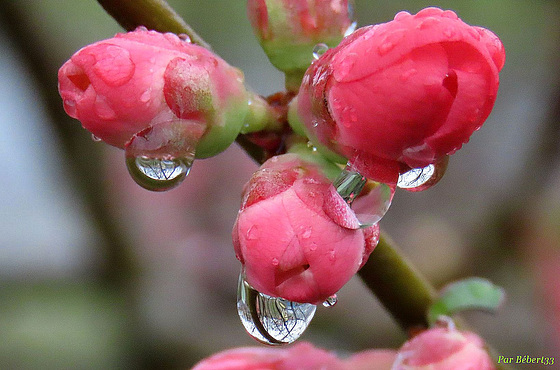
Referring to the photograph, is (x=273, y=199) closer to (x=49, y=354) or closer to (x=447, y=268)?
(x=447, y=268)

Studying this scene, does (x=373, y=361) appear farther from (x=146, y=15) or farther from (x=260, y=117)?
(x=146, y=15)

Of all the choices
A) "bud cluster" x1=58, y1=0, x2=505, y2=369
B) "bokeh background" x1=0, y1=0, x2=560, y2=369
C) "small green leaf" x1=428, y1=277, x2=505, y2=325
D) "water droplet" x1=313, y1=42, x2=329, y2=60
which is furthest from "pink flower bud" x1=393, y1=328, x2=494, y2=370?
"bokeh background" x1=0, y1=0, x2=560, y2=369

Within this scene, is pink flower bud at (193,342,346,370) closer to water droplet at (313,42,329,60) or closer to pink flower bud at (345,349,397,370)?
pink flower bud at (345,349,397,370)

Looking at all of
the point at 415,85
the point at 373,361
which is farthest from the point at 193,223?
the point at 415,85

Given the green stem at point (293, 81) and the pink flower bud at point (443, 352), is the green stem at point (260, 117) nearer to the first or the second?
the green stem at point (293, 81)

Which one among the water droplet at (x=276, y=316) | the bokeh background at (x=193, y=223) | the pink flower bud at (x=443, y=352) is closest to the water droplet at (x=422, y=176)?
the water droplet at (x=276, y=316)

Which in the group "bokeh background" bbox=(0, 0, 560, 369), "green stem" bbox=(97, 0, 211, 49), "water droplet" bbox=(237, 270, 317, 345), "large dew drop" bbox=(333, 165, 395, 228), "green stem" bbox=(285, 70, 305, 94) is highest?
"green stem" bbox=(97, 0, 211, 49)

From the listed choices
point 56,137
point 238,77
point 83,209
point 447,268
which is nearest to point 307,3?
point 238,77
